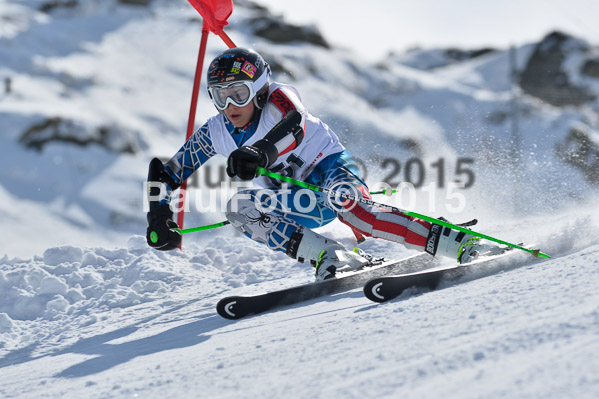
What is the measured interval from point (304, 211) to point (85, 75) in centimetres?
2156

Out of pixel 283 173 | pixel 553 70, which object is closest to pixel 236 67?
pixel 283 173

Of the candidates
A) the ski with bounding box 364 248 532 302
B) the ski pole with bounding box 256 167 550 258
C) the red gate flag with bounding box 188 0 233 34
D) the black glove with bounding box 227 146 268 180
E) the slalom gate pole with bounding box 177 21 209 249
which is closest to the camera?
the ski with bounding box 364 248 532 302

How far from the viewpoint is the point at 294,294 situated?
345cm

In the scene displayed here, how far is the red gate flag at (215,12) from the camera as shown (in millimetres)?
5570

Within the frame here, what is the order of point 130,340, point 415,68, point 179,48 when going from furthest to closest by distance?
point 415,68 < point 179,48 < point 130,340

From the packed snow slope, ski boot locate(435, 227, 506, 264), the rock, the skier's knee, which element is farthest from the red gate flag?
the rock

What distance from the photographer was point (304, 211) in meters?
3.95

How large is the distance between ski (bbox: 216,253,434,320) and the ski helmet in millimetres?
1132

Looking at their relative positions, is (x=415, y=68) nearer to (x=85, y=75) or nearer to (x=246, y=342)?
(x=85, y=75)

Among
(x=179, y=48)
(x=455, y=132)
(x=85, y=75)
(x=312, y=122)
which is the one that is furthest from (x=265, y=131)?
(x=179, y=48)

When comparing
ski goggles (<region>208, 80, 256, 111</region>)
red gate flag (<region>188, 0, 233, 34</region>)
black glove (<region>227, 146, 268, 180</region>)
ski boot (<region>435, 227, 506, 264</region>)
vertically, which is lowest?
ski boot (<region>435, 227, 506, 264</region>)

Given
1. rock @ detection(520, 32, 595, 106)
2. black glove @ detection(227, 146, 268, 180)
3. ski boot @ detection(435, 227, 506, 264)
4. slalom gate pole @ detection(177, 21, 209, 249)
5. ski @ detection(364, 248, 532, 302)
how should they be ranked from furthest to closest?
rock @ detection(520, 32, 595, 106) < slalom gate pole @ detection(177, 21, 209, 249) < ski boot @ detection(435, 227, 506, 264) < black glove @ detection(227, 146, 268, 180) < ski @ detection(364, 248, 532, 302)

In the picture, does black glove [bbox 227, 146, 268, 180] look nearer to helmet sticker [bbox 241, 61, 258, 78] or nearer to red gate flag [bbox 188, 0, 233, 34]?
helmet sticker [bbox 241, 61, 258, 78]

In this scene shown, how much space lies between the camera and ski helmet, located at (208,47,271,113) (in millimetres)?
3643
